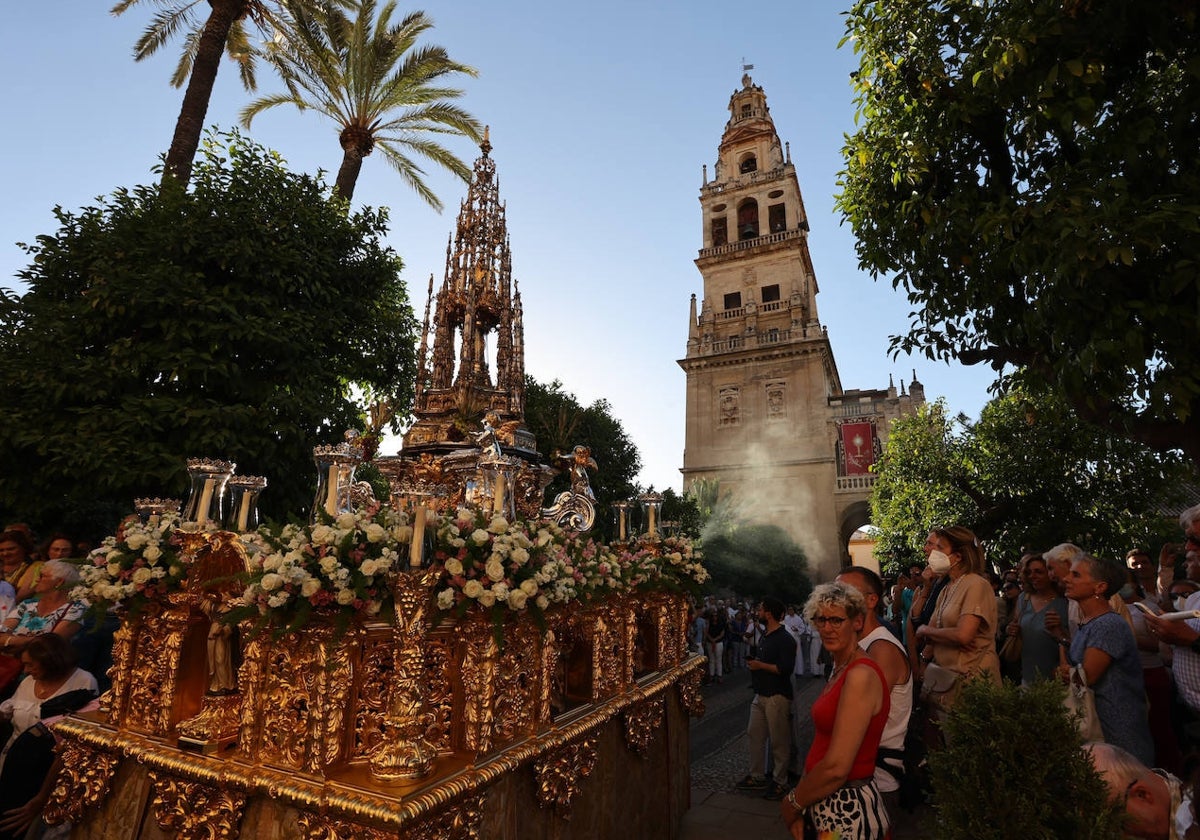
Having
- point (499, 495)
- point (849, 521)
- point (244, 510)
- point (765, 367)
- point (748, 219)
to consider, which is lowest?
point (244, 510)

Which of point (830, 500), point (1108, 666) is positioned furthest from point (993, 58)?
point (830, 500)

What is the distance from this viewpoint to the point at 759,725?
22.2 feet

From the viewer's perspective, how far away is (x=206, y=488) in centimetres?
466

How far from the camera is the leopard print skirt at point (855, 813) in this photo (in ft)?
8.96

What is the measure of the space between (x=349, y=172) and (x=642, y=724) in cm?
1622

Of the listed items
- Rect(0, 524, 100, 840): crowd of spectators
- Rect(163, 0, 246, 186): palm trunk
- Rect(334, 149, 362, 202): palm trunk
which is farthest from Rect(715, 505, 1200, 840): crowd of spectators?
Rect(334, 149, 362, 202): palm trunk

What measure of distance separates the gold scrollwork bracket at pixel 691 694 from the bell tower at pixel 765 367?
32.0 meters

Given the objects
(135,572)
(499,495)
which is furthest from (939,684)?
(135,572)

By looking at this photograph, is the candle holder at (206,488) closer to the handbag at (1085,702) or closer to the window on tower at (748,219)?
the handbag at (1085,702)

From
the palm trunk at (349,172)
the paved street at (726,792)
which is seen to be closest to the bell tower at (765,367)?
the paved street at (726,792)

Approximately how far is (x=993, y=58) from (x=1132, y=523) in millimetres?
16664

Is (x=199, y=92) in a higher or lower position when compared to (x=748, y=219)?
lower

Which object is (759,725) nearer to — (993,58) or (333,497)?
(333,497)

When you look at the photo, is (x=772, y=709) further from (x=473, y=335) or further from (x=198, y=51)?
(x=198, y=51)
